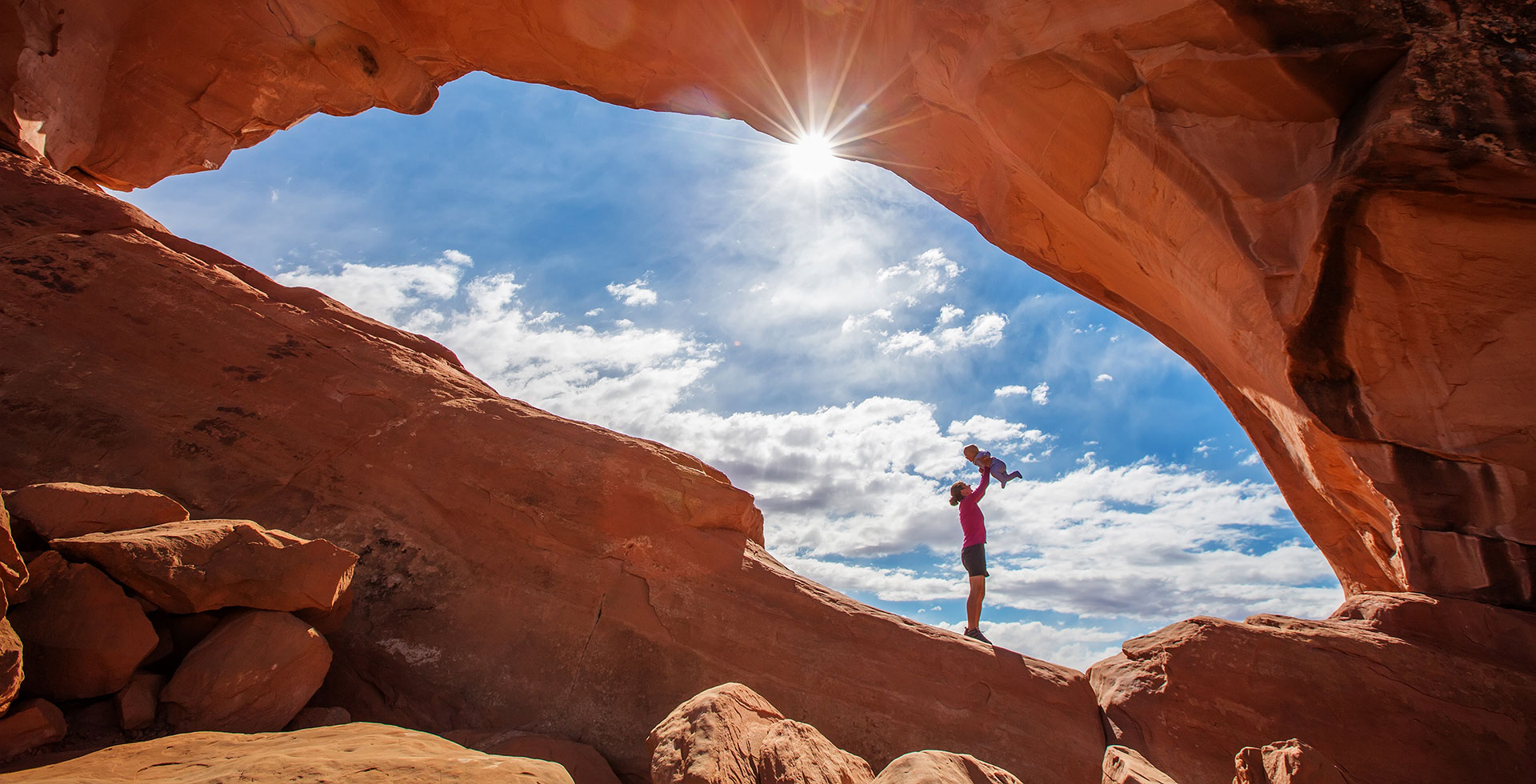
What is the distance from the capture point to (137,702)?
396 centimetres

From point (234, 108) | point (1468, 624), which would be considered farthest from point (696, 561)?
point (234, 108)

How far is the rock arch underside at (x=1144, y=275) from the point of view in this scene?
18.6 ft

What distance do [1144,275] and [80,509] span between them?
33.7 feet

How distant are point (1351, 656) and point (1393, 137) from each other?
15.2 feet

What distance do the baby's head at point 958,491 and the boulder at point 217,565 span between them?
719 centimetres

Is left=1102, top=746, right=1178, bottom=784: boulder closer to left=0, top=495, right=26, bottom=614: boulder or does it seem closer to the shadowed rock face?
the shadowed rock face

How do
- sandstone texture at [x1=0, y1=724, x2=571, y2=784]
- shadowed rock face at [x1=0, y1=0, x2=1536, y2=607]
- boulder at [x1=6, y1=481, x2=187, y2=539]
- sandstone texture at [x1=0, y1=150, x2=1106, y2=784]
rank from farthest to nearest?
sandstone texture at [x1=0, y1=150, x2=1106, y2=784]
shadowed rock face at [x1=0, y1=0, x2=1536, y2=607]
boulder at [x1=6, y1=481, x2=187, y2=539]
sandstone texture at [x1=0, y1=724, x2=571, y2=784]

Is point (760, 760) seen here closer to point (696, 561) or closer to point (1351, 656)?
point (696, 561)

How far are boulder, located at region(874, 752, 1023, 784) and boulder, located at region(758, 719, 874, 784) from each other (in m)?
0.27

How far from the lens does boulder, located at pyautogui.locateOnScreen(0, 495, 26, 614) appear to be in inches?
138

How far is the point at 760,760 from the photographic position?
373cm

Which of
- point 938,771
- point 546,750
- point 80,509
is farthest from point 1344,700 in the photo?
point 80,509

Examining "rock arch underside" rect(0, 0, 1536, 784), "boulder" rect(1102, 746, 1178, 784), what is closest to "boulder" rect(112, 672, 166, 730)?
"rock arch underside" rect(0, 0, 1536, 784)

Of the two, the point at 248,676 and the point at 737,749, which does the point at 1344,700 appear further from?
the point at 248,676
